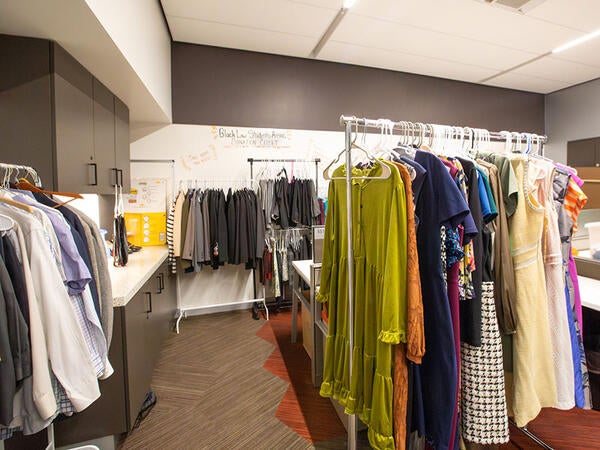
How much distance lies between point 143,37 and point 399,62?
3128mm

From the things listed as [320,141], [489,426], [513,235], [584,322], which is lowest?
[489,426]

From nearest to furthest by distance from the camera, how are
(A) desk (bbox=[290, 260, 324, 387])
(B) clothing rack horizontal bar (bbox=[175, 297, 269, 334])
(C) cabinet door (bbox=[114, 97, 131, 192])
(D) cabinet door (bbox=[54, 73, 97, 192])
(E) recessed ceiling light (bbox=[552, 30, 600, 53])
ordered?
1. (D) cabinet door (bbox=[54, 73, 97, 192])
2. (A) desk (bbox=[290, 260, 324, 387])
3. (C) cabinet door (bbox=[114, 97, 131, 192])
4. (E) recessed ceiling light (bbox=[552, 30, 600, 53])
5. (B) clothing rack horizontal bar (bbox=[175, 297, 269, 334])

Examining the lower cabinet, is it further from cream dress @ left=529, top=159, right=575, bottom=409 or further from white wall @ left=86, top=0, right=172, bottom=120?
cream dress @ left=529, top=159, right=575, bottom=409

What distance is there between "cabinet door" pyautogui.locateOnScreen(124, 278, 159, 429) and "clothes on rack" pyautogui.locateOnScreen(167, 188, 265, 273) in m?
1.00

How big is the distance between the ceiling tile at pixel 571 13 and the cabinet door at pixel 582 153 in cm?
228

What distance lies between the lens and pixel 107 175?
2.30m

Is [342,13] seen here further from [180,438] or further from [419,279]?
[180,438]

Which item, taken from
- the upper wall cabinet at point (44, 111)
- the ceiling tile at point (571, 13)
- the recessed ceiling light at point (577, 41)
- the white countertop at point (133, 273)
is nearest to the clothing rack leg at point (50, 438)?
the white countertop at point (133, 273)

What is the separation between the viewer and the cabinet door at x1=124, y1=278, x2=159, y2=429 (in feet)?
5.57

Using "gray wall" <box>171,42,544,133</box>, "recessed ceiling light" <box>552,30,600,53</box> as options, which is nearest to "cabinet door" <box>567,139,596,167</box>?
"gray wall" <box>171,42,544,133</box>

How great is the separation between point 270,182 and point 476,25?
2.65m

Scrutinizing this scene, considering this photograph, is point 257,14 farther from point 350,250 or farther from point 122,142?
point 350,250

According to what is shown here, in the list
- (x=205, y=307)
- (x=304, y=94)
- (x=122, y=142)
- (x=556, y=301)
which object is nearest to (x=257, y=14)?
(x=304, y=94)

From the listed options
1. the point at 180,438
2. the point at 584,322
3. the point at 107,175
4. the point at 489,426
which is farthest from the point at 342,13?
the point at 180,438
